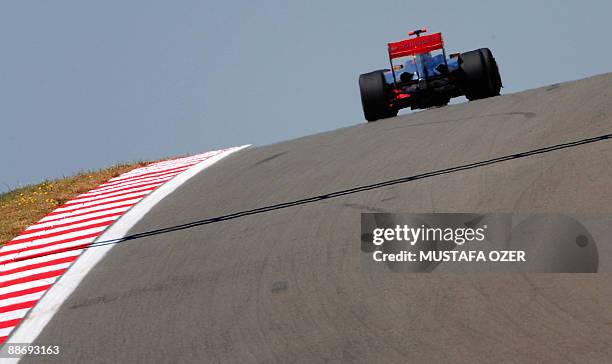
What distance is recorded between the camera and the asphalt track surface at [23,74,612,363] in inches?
231

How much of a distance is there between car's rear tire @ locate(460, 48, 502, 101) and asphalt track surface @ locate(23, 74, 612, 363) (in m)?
4.57

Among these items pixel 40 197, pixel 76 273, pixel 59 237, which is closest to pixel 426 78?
pixel 40 197

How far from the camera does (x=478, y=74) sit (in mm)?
18422

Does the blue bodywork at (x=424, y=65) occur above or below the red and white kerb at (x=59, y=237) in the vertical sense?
above

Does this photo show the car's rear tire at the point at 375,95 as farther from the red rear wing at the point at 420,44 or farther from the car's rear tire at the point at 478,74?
the car's rear tire at the point at 478,74

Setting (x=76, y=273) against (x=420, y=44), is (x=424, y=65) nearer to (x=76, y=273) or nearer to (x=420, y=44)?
(x=420, y=44)

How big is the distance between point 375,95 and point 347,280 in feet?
38.7

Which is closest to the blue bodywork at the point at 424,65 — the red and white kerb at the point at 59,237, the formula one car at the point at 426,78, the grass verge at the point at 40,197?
the formula one car at the point at 426,78

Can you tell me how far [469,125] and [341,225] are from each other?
556cm

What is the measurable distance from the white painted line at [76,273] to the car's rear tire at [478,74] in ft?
20.1

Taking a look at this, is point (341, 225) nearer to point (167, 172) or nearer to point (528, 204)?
Answer: point (528, 204)

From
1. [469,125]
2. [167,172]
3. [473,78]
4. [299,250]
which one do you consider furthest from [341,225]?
[473,78]

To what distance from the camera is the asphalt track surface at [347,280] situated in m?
5.86

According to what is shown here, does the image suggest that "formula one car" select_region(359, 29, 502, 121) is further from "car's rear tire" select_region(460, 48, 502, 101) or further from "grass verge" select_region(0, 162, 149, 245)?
"grass verge" select_region(0, 162, 149, 245)
